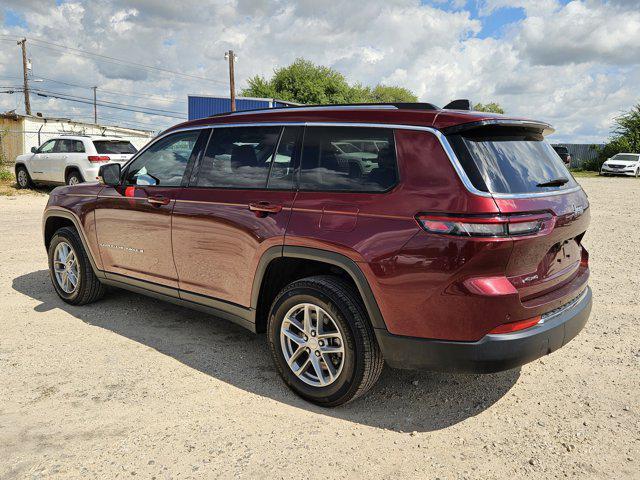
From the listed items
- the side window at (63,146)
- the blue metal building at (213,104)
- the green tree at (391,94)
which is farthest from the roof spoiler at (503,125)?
the green tree at (391,94)

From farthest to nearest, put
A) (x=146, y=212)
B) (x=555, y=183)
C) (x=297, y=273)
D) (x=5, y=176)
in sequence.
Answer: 1. (x=5, y=176)
2. (x=146, y=212)
3. (x=297, y=273)
4. (x=555, y=183)

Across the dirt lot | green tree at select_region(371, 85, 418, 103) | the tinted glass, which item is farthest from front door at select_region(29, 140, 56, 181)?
green tree at select_region(371, 85, 418, 103)

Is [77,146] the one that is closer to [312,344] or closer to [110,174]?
[110,174]

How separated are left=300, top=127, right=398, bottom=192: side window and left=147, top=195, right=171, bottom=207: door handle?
1308mm

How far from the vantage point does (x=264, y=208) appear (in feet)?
11.3

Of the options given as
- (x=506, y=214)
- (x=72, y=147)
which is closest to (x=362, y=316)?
(x=506, y=214)

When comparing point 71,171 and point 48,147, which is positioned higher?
point 48,147

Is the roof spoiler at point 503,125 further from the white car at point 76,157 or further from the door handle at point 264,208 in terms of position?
the white car at point 76,157

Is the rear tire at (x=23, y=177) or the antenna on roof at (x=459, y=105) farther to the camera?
the rear tire at (x=23, y=177)

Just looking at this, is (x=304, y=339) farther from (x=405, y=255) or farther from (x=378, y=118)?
(x=378, y=118)

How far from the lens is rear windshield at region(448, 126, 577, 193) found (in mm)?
2766

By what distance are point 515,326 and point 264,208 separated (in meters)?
1.67

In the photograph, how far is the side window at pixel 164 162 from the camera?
4160 mm

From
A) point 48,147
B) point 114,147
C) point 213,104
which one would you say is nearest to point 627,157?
point 213,104
